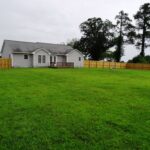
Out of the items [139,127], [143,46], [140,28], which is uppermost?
[140,28]

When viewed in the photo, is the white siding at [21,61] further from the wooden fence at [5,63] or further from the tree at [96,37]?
the tree at [96,37]

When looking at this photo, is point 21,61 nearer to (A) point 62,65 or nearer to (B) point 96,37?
(A) point 62,65

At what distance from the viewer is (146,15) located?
209ft

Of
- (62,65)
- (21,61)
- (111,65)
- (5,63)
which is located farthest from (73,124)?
(111,65)

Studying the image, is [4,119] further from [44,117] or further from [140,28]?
[140,28]

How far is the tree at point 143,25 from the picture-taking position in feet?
208

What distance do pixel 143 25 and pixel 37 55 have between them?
33.3 m

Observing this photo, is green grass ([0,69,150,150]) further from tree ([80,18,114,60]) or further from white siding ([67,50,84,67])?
tree ([80,18,114,60])

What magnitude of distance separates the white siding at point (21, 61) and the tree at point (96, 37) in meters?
27.6

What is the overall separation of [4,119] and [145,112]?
4599 mm

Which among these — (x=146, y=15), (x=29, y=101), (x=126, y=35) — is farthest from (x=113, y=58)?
(x=29, y=101)

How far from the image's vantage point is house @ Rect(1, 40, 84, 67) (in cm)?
4016

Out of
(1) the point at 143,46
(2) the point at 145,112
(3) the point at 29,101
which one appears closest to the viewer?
(2) the point at 145,112

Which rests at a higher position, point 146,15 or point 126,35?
point 146,15
